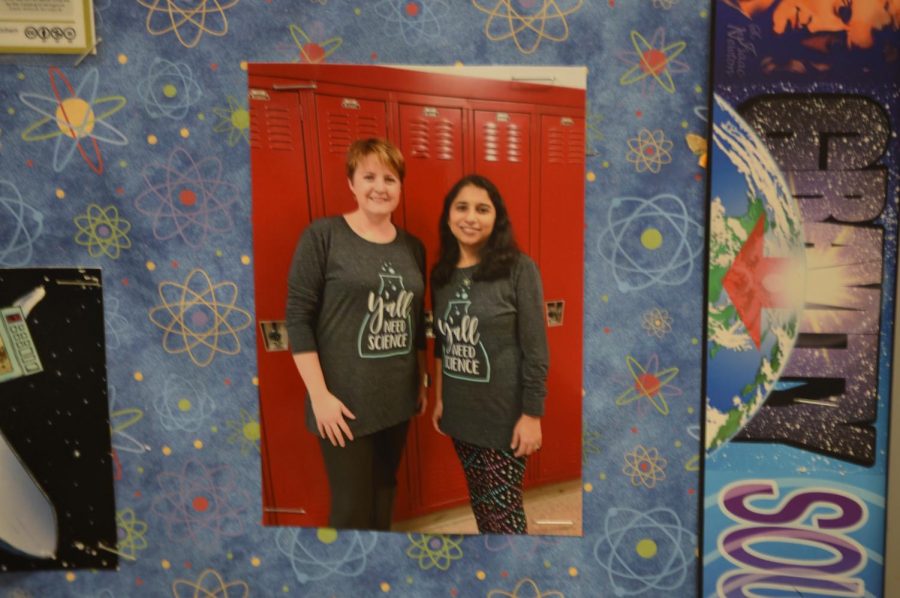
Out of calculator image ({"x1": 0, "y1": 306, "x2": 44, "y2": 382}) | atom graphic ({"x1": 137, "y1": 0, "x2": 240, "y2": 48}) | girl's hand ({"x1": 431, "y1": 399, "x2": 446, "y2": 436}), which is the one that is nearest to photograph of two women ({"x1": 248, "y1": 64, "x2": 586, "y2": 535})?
girl's hand ({"x1": 431, "y1": 399, "x2": 446, "y2": 436})

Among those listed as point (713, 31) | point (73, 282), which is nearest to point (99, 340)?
point (73, 282)

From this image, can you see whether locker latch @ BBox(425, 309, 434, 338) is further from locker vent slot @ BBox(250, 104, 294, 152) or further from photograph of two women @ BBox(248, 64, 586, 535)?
locker vent slot @ BBox(250, 104, 294, 152)

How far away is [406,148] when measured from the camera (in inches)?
38.9

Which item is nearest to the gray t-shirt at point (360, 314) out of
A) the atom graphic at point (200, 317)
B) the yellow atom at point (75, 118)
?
the atom graphic at point (200, 317)

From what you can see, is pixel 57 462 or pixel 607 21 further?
pixel 57 462

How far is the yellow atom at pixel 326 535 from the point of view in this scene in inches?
42.0

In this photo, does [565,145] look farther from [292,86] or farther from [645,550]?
[645,550]

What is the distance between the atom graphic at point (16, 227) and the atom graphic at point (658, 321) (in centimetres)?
113

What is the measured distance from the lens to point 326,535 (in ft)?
3.51

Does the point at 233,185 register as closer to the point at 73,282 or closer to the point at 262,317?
the point at 262,317

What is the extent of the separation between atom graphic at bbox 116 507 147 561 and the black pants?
0.37 m

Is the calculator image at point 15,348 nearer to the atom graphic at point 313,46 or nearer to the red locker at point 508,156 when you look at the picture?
the atom graphic at point 313,46

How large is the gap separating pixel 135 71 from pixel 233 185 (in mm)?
269

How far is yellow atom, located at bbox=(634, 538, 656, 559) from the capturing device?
3.44ft
